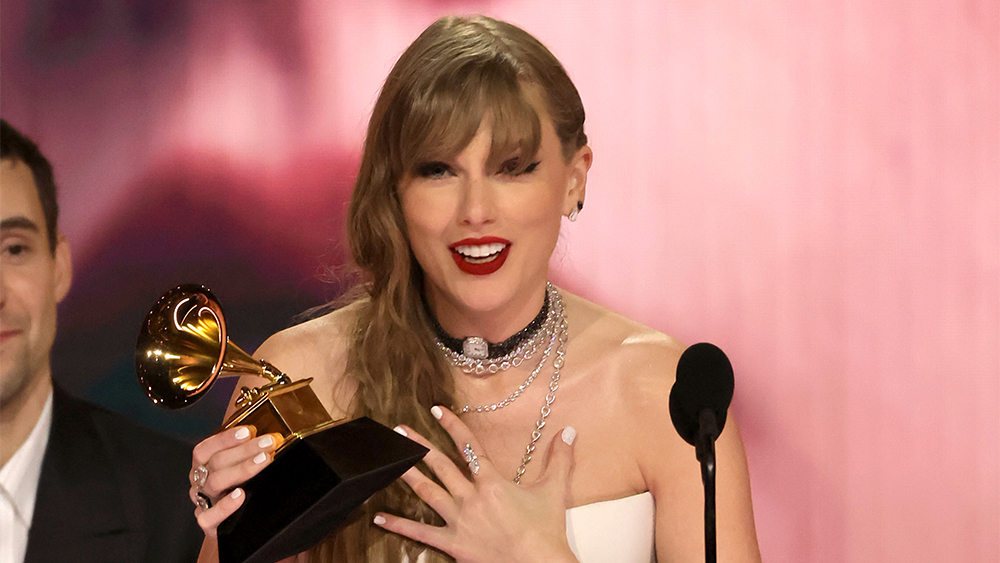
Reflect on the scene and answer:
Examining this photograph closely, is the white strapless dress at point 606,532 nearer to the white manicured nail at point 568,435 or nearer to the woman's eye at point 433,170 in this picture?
the white manicured nail at point 568,435

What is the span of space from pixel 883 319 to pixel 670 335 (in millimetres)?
570

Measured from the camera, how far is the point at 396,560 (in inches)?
79.5

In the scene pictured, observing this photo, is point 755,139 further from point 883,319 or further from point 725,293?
point 883,319

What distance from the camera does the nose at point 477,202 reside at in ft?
6.45

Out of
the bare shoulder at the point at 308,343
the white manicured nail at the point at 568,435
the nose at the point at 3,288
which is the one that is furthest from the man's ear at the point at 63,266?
the white manicured nail at the point at 568,435

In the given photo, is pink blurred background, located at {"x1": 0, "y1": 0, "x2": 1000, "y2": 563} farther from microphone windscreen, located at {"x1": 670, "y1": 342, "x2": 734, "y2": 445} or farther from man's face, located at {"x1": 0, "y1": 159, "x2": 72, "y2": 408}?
microphone windscreen, located at {"x1": 670, "y1": 342, "x2": 734, "y2": 445}

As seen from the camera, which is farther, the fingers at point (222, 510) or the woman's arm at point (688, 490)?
the woman's arm at point (688, 490)

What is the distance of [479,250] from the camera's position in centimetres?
200

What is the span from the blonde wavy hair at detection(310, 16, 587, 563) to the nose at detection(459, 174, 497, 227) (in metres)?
0.06

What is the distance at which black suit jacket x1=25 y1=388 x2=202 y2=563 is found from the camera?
7.80 ft

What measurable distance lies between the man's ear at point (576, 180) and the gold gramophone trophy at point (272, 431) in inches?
28.0

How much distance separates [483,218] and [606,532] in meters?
0.77

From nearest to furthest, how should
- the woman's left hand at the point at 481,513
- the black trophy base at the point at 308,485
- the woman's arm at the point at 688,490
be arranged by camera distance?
the black trophy base at the point at 308,485, the woman's left hand at the point at 481,513, the woman's arm at the point at 688,490

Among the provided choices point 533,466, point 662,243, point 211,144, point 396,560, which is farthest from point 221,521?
point 662,243
